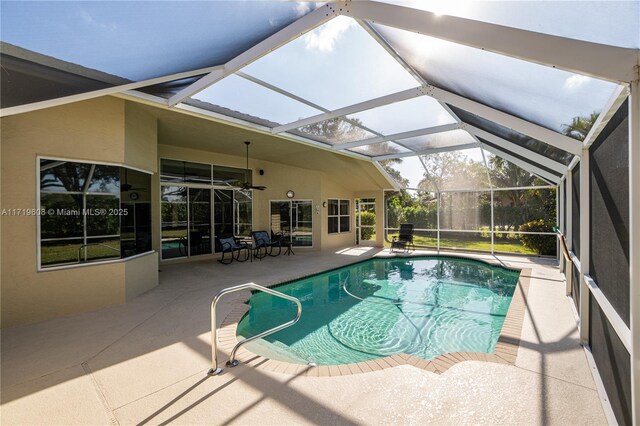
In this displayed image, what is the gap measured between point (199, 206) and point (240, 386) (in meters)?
7.88

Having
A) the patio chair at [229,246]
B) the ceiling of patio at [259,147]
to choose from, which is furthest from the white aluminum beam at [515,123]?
the patio chair at [229,246]

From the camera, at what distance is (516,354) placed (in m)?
3.08

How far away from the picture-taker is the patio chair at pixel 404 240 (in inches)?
443

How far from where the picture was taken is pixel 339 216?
12.7 meters

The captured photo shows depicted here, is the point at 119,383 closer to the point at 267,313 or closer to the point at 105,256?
the point at 267,313

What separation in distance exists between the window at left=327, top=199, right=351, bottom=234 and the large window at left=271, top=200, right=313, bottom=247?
1.05 m

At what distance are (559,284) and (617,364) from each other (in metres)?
5.22

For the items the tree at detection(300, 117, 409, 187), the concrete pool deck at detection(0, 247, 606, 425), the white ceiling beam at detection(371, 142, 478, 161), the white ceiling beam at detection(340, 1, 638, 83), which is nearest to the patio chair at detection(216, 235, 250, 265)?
the tree at detection(300, 117, 409, 187)

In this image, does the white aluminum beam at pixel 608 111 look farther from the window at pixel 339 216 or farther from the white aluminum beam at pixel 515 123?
the window at pixel 339 216

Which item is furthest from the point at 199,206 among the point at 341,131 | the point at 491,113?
the point at 491,113

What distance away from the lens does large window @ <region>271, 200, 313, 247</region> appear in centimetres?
1163

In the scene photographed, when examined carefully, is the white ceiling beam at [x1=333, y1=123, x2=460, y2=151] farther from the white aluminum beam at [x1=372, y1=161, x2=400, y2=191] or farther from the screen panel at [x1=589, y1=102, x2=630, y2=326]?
the screen panel at [x1=589, y1=102, x2=630, y2=326]

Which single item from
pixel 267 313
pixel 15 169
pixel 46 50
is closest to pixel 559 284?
pixel 267 313

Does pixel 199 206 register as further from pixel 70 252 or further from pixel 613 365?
pixel 613 365
